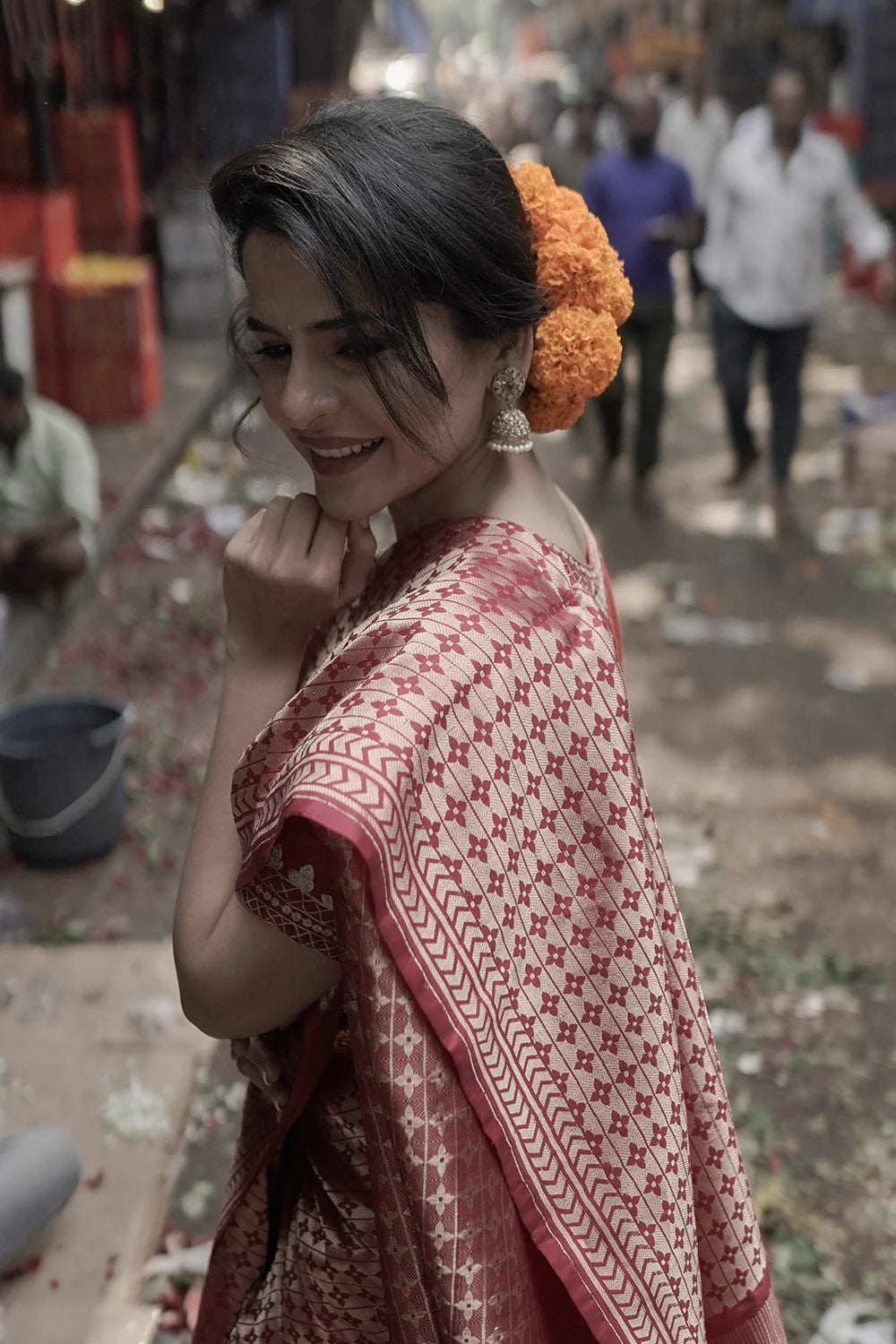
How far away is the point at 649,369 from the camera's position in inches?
320

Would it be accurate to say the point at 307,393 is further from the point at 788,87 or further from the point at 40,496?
the point at 788,87

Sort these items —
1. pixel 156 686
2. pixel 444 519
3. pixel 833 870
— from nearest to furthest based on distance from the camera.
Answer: pixel 444 519 → pixel 833 870 → pixel 156 686

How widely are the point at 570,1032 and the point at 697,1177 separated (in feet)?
1.40

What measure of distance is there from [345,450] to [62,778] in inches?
126

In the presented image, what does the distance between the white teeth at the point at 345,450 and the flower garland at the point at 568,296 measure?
0.86 feet

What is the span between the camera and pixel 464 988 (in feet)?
4.39

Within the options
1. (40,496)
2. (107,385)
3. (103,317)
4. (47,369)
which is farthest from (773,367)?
(47,369)

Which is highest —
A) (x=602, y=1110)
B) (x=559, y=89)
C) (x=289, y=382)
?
(x=289, y=382)

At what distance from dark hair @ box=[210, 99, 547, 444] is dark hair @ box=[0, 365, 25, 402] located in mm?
4973

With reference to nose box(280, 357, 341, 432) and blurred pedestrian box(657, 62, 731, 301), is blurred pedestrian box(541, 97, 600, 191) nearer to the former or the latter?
blurred pedestrian box(657, 62, 731, 301)

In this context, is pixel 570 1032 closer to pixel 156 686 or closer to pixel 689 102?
pixel 156 686

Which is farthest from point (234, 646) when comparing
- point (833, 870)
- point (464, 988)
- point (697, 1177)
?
point (833, 870)

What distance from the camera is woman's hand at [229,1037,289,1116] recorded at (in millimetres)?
1795

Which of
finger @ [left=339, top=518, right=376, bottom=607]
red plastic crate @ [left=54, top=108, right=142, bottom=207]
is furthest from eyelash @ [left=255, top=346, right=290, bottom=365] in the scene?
red plastic crate @ [left=54, top=108, right=142, bottom=207]
